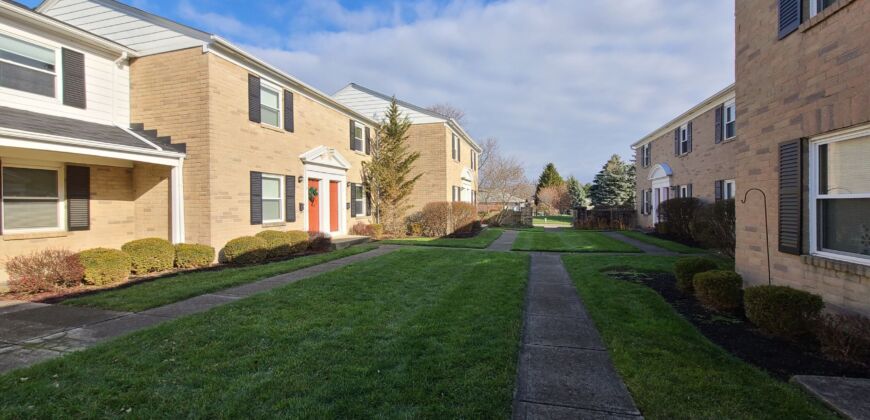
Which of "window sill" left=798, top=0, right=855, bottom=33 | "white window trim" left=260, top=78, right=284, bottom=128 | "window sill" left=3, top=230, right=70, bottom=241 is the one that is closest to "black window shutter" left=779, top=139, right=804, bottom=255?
"window sill" left=798, top=0, right=855, bottom=33

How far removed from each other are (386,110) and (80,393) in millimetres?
18431

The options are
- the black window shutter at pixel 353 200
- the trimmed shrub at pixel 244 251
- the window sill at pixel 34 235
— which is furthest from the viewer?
the black window shutter at pixel 353 200

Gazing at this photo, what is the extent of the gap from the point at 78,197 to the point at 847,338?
13310mm

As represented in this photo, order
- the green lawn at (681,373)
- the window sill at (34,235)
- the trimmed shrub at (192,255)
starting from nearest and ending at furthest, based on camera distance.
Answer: the green lawn at (681,373) < the window sill at (34,235) < the trimmed shrub at (192,255)

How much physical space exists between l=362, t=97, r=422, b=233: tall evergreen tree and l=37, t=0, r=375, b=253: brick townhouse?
4828 mm

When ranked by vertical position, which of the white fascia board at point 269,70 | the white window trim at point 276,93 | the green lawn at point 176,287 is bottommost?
the green lawn at point 176,287

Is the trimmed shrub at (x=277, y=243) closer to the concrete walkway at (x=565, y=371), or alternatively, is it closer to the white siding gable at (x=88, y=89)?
the white siding gable at (x=88, y=89)

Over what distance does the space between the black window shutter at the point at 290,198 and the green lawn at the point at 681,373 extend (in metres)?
9.98

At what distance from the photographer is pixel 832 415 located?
9.30 ft

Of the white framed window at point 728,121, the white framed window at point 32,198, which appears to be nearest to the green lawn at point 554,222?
the white framed window at point 728,121

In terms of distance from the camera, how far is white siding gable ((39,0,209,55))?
1012 cm

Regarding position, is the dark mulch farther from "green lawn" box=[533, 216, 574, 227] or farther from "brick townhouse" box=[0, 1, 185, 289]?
"green lawn" box=[533, 216, 574, 227]

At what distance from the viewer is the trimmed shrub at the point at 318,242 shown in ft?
41.5

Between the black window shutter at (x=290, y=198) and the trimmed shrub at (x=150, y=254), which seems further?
the black window shutter at (x=290, y=198)
